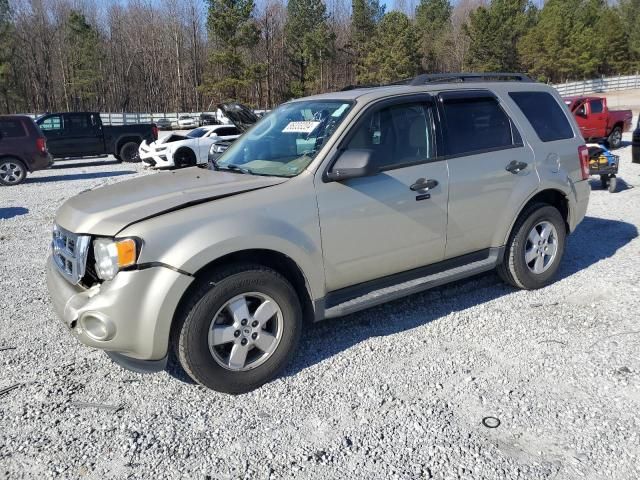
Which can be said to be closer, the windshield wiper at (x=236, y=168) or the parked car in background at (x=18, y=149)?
the windshield wiper at (x=236, y=168)

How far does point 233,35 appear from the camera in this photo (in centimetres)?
4956

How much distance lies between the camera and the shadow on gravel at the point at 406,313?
13.4 feet

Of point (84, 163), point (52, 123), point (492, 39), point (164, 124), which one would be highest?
point (492, 39)

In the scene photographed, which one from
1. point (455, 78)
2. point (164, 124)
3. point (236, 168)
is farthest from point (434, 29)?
point (236, 168)

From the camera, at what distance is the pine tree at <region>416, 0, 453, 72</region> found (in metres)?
71.8

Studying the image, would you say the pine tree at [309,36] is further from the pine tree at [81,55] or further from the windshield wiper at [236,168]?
the windshield wiper at [236,168]

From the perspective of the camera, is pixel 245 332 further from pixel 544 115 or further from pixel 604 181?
pixel 604 181

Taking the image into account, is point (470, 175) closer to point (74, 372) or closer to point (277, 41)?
point (74, 372)

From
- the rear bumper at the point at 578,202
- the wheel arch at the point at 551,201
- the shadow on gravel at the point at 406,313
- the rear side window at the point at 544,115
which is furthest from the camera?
the rear bumper at the point at 578,202

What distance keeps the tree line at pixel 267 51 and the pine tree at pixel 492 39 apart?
132 mm

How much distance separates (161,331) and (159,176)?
5.24 ft

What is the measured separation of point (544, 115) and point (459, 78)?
98cm

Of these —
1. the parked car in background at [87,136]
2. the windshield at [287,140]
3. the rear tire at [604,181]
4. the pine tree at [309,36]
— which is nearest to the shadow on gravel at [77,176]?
the parked car in background at [87,136]

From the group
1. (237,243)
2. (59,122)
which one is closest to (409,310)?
(237,243)
